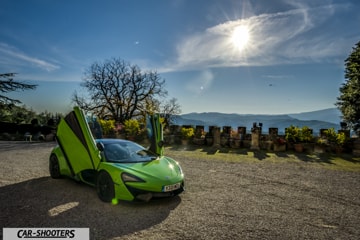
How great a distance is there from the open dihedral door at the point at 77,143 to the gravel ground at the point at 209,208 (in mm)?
664

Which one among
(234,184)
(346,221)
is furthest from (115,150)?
(346,221)

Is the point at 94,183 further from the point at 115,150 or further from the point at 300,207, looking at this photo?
the point at 300,207

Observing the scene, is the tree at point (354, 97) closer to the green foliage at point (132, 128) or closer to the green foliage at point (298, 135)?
the green foliage at point (298, 135)

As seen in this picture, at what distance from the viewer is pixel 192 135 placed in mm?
15625

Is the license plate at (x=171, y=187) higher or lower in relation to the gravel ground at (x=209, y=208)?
higher

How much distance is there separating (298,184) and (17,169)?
8710 mm

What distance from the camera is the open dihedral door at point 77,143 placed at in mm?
5668

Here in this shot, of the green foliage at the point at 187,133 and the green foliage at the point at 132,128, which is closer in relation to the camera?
the green foliage at the point at 187,133

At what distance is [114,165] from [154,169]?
82 centimetres

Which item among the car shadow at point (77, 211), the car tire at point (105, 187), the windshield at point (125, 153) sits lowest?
the car shadow at point (77, 211)

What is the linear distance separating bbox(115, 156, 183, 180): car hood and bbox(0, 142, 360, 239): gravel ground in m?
0.56

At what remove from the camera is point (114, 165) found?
204 inches

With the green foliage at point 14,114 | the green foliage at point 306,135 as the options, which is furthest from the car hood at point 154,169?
the green foliage at point 14,114

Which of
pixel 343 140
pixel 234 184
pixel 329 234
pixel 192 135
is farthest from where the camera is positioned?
pixel 192 135
